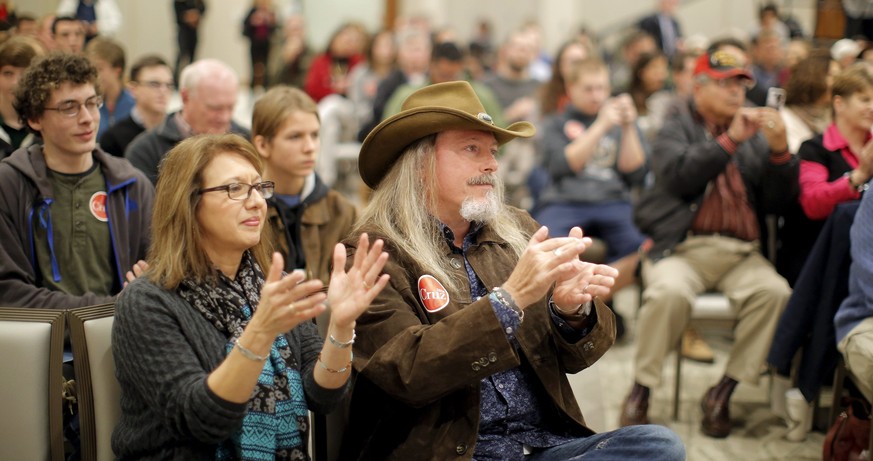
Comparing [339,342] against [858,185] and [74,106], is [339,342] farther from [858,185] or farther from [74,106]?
[858,185]

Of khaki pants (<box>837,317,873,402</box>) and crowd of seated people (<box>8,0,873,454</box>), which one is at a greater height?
crowd of seated people (<box>8,0,873,454</box>)

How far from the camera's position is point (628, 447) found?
6.80 ft

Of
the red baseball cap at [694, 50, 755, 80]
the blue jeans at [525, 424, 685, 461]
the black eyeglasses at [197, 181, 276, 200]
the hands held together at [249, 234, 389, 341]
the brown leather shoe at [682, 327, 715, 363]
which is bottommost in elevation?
the brown leather shoe at [682, 327, 715, 363]

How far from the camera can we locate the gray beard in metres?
2.30

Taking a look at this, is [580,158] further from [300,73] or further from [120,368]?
[300,73]

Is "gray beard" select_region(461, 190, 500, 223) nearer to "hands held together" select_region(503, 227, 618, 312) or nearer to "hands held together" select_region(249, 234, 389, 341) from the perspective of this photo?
"hands held together" select_region(503, 227, 618, 312)

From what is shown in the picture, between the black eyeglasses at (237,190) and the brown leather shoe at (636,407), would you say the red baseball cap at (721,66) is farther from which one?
the black eyeglasses at (237,190)

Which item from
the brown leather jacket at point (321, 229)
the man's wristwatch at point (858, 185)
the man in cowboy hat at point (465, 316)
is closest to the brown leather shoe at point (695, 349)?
the man's wristwatch at point (858, 185)

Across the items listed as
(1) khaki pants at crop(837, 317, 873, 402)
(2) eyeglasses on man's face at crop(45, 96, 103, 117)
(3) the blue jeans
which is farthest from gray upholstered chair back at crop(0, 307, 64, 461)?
(1) khaki pants at crop(837, 317, 873, 402)

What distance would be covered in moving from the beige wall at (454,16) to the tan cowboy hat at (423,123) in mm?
9317

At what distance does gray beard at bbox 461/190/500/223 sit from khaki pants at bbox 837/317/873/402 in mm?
1507

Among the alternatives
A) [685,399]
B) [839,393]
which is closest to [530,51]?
[685,399]

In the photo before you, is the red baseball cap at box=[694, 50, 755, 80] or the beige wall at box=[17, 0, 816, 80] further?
the beige wall at box=[17, 0, 816, 80]

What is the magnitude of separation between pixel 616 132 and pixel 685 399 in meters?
1.68
